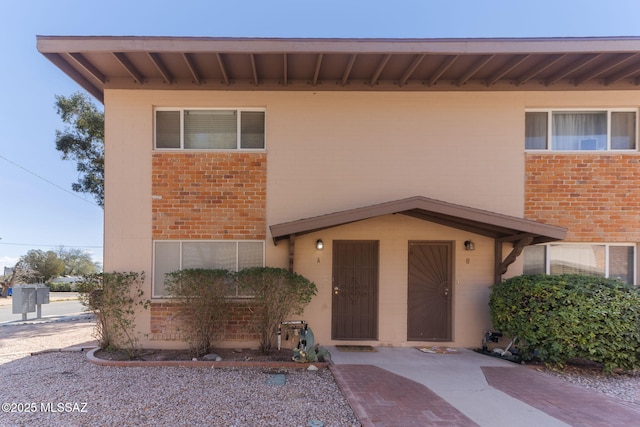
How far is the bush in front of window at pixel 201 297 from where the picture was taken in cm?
593

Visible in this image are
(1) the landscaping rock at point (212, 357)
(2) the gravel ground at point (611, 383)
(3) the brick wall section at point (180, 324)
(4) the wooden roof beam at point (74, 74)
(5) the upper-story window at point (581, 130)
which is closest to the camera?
(2) the gravel ground at point (611, 383)

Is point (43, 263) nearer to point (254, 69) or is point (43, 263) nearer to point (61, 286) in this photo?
point (61, 286)

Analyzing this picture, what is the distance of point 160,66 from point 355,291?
5.70 m

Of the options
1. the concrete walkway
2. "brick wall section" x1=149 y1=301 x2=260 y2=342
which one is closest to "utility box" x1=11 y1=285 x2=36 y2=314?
"brick wall section" x1=149 y1=301 x2=260 y2=342

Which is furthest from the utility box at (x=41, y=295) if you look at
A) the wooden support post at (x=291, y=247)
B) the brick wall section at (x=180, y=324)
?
→ the wooden support post at (x=291, y=247)

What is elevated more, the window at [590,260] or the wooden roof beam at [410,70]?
the wooden roof beam at [410,70]

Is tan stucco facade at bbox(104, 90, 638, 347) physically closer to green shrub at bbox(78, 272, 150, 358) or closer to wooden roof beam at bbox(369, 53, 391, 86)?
wooden roof beam at bbox(369, 53, 391, 86)

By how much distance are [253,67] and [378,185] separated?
10.7ft

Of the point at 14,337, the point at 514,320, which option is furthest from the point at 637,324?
the point at 14,337

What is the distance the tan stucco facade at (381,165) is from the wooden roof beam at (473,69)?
32cm

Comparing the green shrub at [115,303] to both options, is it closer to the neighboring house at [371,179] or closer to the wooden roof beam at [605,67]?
the neighboring house at [371,179]

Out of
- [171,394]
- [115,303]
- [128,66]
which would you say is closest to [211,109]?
[128,66]

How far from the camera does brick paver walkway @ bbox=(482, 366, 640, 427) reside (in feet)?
12.6

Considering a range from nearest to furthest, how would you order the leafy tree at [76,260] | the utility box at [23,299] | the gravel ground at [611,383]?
the gravel ground at [611,383]
the utility box at [23,299]
the leafy tree at [76,260]
